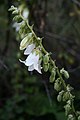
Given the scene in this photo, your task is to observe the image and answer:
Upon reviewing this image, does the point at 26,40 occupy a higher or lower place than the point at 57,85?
higher

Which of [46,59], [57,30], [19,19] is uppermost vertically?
[57,30]

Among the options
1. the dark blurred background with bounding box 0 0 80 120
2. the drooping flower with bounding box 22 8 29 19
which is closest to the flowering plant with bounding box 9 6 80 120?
the dark blurred background with bounding box 0 0 80 120

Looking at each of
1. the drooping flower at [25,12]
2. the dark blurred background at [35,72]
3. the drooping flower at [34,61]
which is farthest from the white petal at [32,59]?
the drooping flower at [25,12]

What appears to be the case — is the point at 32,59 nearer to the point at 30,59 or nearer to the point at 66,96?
the point at 30,59

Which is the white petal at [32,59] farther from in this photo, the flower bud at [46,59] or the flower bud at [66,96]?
the flower bud at [66,96]

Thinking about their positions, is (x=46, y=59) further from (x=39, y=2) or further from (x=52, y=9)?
(x=52, y=9)

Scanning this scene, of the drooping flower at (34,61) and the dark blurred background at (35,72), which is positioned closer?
the drooping flower at (34,61)

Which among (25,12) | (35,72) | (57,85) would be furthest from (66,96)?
(25,12)

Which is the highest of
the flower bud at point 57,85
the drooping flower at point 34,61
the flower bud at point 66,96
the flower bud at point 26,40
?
the flower bud at point 26,40

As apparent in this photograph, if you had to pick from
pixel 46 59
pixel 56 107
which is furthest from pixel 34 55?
pixel 56 107
